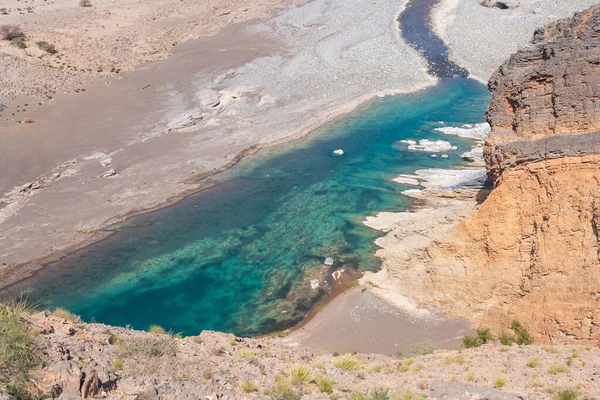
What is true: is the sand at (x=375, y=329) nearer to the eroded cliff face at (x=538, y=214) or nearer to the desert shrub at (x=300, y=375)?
the eroded cliff face at (x=538, y=214)

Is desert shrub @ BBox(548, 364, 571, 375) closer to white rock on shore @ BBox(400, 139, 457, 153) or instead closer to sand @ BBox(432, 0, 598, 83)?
white rock on shore @ BBox(400, 139, 457, 153)

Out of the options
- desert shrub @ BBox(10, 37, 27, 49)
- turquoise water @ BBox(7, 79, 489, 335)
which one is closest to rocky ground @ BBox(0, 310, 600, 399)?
turquoise water @ BBox(7, 79, 489, 335)

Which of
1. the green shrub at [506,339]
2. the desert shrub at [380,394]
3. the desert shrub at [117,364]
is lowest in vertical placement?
the green shrub at [506,339]

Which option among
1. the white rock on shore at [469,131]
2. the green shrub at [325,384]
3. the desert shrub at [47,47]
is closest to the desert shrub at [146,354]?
the green shrub at [325,384]

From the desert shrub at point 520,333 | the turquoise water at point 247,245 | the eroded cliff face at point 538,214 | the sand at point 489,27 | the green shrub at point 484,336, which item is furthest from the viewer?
the sand at point 489,27

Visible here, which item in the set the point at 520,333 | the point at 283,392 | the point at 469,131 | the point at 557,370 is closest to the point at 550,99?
the point at 520,333

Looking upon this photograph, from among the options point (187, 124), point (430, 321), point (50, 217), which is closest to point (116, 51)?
point (187, 124)
